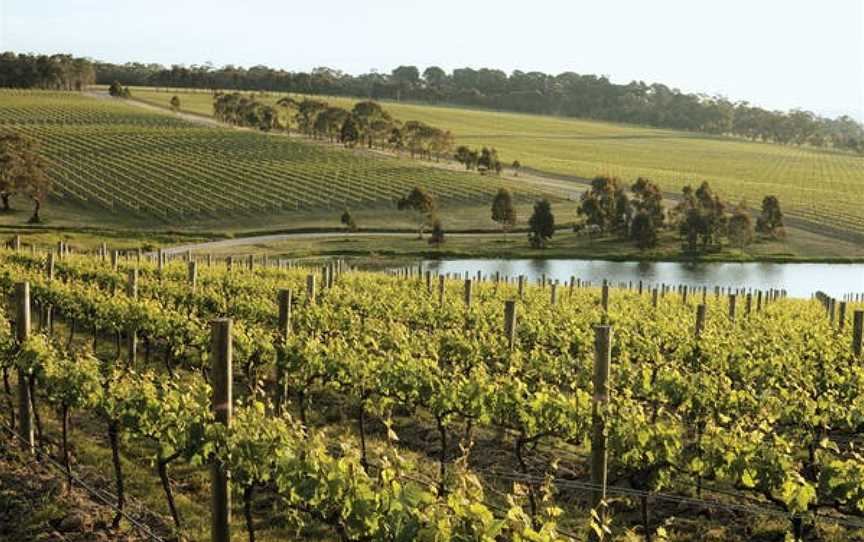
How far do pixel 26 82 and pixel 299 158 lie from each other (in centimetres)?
7412

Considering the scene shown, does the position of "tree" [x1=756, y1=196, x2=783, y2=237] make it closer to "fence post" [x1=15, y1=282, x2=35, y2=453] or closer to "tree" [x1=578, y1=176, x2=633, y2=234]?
"tree" [x1=578, y1=176, x2=633, y2=234]

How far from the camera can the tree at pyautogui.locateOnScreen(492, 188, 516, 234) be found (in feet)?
266

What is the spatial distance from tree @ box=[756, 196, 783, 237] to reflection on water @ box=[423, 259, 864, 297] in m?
8.56

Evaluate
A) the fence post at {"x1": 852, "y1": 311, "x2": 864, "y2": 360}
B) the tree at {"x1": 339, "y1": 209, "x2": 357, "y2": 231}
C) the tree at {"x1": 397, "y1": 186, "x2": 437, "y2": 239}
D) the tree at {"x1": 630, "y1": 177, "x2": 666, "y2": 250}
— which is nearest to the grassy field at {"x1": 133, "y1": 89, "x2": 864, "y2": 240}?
the tree at {"x1": 630, "y1": 177, "x2": 666, "y2": 250}

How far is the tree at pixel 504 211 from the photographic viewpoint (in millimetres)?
81188

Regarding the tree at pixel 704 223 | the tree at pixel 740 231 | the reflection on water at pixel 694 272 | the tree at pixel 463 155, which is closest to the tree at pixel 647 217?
the tree at pixel 704 223

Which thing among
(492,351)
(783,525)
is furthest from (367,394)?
(783,525)

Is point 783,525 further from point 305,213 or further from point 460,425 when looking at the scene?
point 305,213

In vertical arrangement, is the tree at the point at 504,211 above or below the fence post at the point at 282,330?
below

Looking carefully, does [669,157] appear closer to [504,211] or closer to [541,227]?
[504,211]

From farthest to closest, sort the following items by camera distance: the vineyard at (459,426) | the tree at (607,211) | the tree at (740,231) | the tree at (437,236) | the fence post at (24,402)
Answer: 1. the tree at (607,211)
2. the tree at (740,231)
3. the tree at (437,236)
4. the fence post at (24,402)
5. the vineyard at (459,426)

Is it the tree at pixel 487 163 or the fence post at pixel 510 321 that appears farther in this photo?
the tree at pixel 487 163

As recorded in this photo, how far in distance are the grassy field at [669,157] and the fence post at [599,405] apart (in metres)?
86.4

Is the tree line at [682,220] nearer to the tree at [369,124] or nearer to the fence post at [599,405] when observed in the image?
the tree at [369,124]
